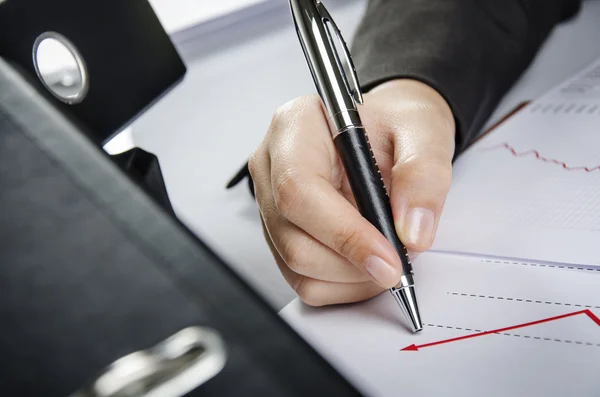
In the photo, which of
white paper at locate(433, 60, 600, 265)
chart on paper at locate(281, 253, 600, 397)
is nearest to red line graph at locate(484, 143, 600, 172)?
white paper at locate(433, 60, 600, 265)

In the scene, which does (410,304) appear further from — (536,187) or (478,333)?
(536,187)

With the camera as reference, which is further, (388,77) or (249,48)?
(249,48)

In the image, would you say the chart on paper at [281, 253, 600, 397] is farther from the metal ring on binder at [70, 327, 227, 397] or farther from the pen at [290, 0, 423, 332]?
the metal ring on binder at [70, 327, 227, 397]

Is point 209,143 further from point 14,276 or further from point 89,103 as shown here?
point 14,276

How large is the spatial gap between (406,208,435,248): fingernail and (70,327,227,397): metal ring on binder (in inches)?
8.4

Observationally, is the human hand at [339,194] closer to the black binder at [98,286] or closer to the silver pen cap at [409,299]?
the silver pen cap at [409,299]

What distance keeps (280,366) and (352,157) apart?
22cm

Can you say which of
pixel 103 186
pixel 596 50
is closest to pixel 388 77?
pixel 596 50

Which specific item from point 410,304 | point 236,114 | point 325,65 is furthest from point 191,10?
point 410,304

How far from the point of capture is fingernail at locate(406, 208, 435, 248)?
361mm

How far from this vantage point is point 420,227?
0.37 metres

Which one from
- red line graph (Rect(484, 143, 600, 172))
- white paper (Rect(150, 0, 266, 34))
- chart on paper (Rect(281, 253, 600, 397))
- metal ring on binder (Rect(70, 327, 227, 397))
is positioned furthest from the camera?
white paper (Rect(150, 0, 266, 34))

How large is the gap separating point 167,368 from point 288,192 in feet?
0.75

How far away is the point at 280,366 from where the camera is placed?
0.53 feet
